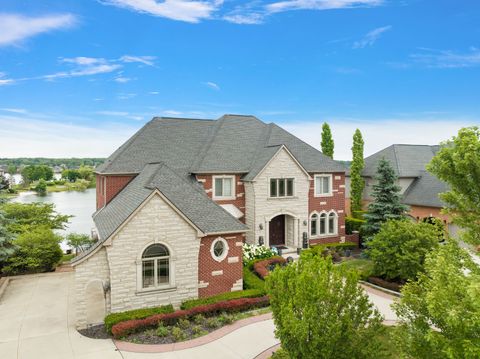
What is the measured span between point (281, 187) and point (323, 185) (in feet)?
14.6

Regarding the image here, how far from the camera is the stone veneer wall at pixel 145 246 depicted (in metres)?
14.6

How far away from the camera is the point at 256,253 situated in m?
22.8

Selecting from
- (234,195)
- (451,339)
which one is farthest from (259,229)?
(451,339)

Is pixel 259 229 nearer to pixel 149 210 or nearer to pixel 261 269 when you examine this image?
pixel 261 269

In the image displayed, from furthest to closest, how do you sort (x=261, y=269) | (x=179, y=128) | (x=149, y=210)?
(x=179, y=128) < (x=261, y=269) < (x=149, y=210)

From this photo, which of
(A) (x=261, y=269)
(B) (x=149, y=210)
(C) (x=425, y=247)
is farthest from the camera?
(A) (x=261, y=269)

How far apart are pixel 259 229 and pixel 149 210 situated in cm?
1203

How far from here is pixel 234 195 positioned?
86.2 feet

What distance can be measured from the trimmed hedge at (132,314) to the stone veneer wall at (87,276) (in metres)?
0.99

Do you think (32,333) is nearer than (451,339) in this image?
No

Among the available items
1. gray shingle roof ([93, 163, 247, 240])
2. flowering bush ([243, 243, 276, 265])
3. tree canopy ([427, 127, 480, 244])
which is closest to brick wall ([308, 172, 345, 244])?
flowering bush ([243, 243, 276, 265])

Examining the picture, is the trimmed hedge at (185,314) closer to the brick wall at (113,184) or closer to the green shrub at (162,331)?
the green shrub at (162,331)

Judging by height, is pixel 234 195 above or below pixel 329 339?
above

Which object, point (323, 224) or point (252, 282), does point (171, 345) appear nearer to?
point (252, 282)
